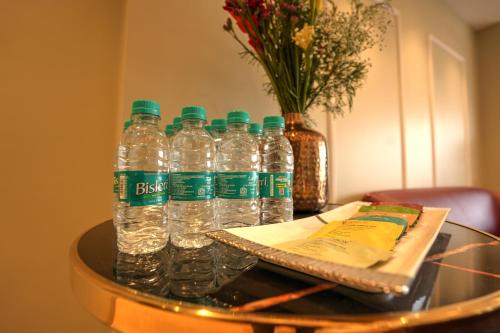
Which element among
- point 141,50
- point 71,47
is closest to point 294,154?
point 141,50

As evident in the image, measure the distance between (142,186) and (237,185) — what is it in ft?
0.60

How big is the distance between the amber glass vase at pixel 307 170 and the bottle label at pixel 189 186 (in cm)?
43

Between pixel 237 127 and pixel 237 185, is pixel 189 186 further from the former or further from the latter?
pixel 237 127

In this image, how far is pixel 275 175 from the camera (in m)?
0.61

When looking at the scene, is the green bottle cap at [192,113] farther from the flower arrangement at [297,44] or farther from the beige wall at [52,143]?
Result: the beige wall at [52,143]

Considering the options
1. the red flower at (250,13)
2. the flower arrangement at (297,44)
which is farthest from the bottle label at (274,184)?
the red flower at (250,13)

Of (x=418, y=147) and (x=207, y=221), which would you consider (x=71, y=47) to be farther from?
(x=418, y=147)

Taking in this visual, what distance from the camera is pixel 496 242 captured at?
54 centimetres

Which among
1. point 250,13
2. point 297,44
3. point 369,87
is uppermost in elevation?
point 369,87

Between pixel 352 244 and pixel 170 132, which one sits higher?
pixel 170 132

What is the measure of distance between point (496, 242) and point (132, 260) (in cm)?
72

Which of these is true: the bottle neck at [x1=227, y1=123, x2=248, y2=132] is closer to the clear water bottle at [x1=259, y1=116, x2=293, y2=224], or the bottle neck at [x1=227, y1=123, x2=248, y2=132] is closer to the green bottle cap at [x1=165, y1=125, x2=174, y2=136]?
the clear water bottle at [x1=259, y1=116, x2=293, y2=224]

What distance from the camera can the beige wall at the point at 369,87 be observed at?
38.6 inches

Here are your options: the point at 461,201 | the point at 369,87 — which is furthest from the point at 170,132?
the point at 461,201
